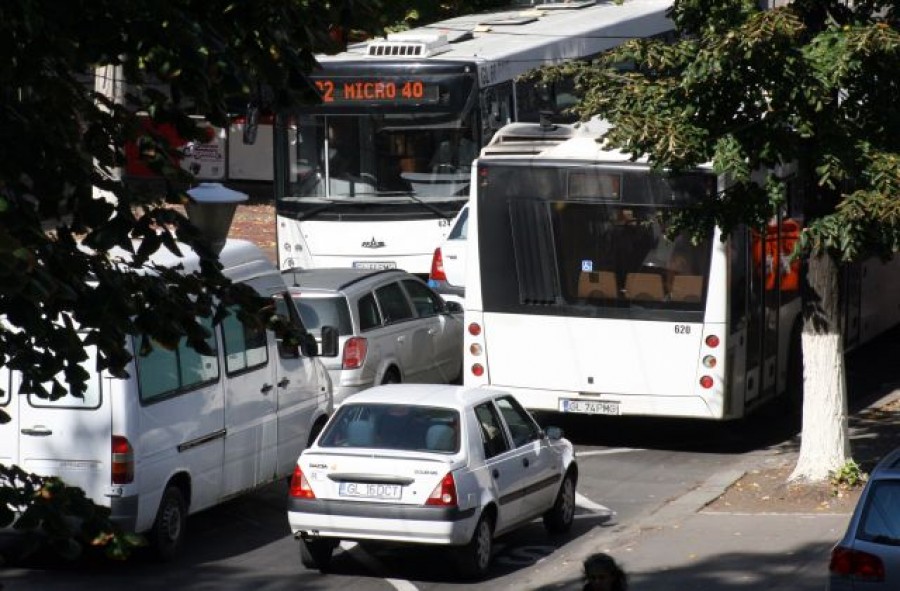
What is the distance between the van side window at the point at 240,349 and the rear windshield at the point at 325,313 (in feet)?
9.73

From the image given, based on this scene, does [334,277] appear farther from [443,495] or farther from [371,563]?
[443,495]

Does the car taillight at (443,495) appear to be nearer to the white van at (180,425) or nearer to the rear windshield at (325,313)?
the white van at (180,425)

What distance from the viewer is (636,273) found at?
17.0 meters

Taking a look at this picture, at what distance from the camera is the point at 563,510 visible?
1458 centimetres

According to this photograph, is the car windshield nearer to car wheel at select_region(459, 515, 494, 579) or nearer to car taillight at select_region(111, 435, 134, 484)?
car wheel at select_region(459, 515, 494, 579)

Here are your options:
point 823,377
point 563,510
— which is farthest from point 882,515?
point 823,377

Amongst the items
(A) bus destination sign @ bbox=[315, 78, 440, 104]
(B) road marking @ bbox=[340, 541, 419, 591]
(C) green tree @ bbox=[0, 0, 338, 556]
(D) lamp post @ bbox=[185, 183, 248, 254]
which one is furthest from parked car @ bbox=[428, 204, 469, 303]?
(C) green tree @ bbox=[0, 0, 338, 556]

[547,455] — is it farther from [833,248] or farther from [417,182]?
[417,182]

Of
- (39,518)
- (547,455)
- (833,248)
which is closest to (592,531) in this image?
(547,455)

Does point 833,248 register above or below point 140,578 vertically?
above

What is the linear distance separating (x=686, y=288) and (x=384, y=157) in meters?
7.51

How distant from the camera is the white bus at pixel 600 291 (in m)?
16.8

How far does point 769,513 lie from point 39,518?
9.65 m

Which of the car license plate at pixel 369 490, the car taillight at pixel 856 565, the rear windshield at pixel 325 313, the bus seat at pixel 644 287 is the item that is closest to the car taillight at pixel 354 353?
the rear windshield at pixel 325 313
